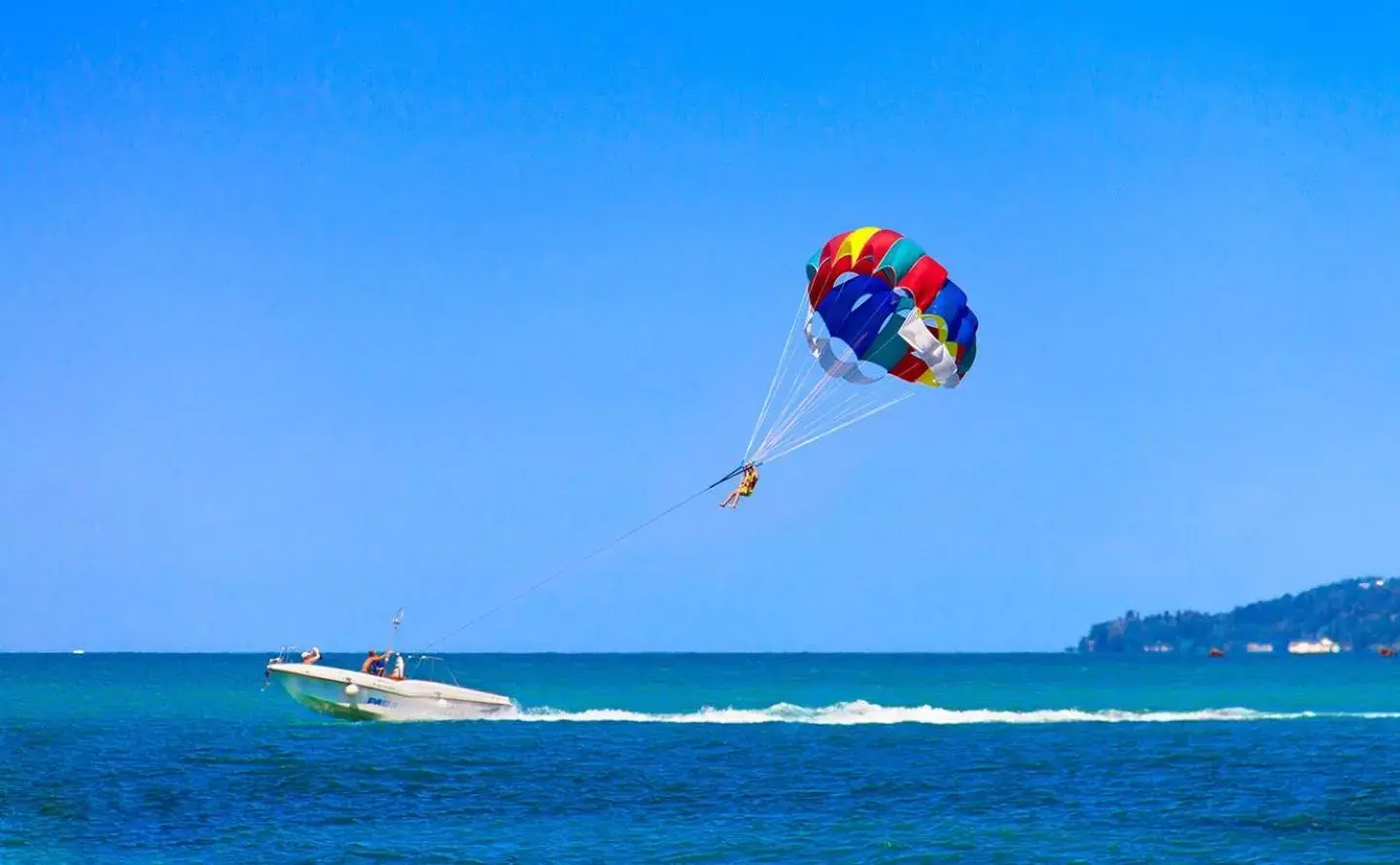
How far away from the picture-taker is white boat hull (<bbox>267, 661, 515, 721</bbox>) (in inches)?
1532

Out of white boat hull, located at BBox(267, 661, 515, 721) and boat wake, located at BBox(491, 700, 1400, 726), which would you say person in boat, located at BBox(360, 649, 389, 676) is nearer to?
white boat hull, located at BBox(267, 661, 515, 721)

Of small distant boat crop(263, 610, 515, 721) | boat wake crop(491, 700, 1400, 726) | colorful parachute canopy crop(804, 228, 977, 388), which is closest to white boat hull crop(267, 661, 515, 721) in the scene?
small distant boat crop(263, 610, 515, 721)

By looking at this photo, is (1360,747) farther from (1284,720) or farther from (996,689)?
(996,689)

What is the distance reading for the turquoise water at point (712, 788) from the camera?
21.0 m

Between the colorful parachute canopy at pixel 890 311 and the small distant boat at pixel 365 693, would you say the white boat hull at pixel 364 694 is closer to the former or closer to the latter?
the small distant boat at pixel 365 693

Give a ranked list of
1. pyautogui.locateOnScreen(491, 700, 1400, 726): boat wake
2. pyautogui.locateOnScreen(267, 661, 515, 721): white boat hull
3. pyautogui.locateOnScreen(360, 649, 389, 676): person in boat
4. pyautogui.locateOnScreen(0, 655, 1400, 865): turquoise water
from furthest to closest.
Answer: pyautogui.locateOnScreen(491, 700, 1400, 726): boat wake < pyautogui.locateOnScreen(360, 649, 389, 676): person in boat < pyautogui.locateOnScreen(267, 661, 515, 721): white boat hull < pyautogui.locateOnScreen(0, 655, 1400, 865): turquoise water

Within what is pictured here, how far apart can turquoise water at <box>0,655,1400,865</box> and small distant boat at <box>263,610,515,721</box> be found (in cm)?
66

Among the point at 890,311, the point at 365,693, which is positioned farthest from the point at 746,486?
the point at 365,693

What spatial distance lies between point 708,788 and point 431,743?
974 centimetres

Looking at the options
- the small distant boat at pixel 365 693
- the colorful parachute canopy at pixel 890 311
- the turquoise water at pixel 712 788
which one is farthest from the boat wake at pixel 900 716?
the colorful parachute canopy at pixel 890 311

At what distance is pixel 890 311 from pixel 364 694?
1866 cm

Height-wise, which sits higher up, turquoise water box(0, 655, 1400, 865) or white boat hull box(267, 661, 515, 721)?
white boat hull box(267, 661, 515, 721)

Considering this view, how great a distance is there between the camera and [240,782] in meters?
28.1

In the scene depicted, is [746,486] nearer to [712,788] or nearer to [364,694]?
[712,788]
